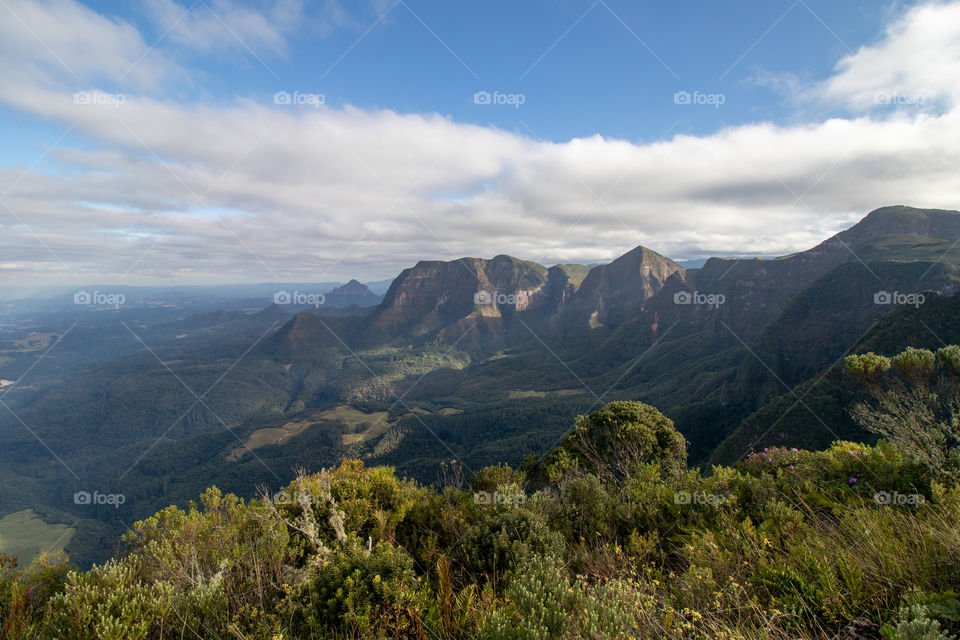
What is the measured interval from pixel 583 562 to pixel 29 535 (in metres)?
177

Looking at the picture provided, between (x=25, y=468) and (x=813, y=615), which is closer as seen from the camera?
(x=813, y=615)

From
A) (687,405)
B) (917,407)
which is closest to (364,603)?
(917,407)

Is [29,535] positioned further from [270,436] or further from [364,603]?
[364,603]

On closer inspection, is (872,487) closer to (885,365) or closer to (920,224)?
(885,365)

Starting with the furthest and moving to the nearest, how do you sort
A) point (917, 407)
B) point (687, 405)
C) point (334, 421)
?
point (334, 421) < point (687, 405) < point (917, 407)

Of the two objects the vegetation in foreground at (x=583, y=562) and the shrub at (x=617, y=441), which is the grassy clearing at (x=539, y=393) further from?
the vegetation in foreground at (x=583, y=562)

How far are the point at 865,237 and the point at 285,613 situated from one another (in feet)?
804

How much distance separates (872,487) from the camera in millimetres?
8531

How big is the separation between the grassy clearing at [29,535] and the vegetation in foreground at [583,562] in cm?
13829

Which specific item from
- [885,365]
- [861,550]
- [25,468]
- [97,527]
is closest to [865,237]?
[885,365]

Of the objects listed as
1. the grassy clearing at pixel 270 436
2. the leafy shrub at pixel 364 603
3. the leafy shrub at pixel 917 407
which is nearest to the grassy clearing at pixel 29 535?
the grassy clearing at pixel 270 436

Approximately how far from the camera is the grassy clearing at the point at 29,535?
310ft

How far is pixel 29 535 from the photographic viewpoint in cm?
10625

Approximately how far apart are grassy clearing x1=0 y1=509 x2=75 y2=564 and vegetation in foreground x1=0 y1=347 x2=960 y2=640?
5445 inches
